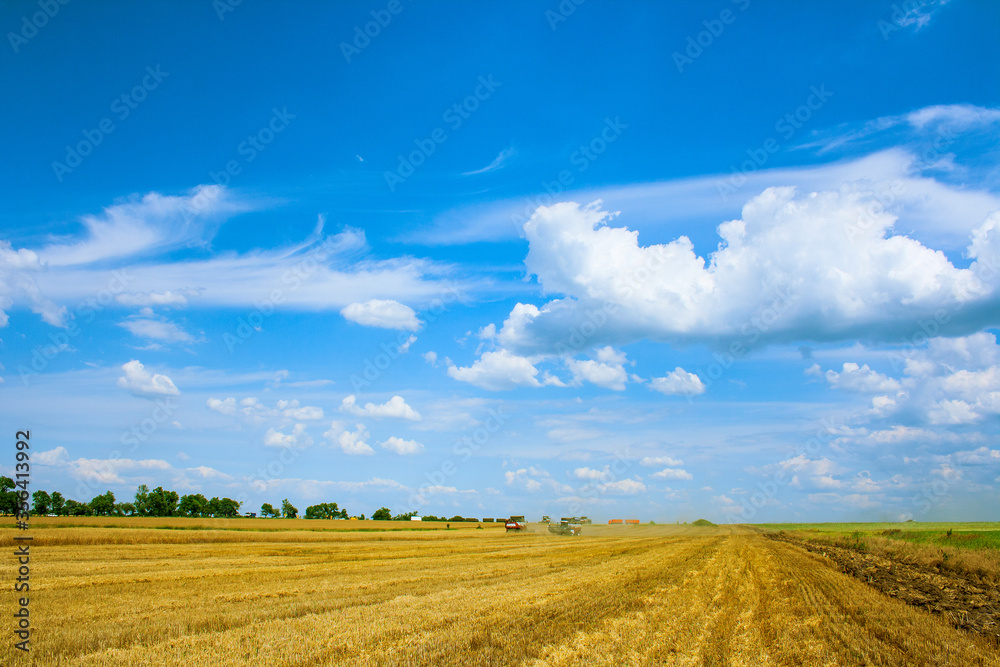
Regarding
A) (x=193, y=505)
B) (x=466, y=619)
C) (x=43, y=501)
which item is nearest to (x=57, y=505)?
(x=43, y=501)

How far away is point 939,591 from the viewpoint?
1920cm

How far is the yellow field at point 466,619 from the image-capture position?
10.0 m

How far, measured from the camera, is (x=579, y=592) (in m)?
16.9

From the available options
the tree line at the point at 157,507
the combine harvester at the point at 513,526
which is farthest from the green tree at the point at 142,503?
the combine harvester at the point at 513,526

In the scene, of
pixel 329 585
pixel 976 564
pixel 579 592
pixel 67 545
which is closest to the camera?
pixel 579 592

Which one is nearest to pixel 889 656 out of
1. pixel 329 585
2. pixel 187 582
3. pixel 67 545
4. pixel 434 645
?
pixel 434 645

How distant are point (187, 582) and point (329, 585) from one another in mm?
5194

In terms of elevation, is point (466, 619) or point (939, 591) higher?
point (466, 619)

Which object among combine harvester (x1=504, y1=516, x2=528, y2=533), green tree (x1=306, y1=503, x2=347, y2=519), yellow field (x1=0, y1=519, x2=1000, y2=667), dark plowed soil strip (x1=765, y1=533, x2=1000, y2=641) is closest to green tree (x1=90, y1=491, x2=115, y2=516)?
green tree (x1=306, y1=503, x2=347, y2=519)

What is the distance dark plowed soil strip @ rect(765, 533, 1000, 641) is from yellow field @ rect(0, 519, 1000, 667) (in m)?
0.83

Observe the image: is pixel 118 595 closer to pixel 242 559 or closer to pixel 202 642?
pixel 202 642

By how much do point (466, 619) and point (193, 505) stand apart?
164718mm

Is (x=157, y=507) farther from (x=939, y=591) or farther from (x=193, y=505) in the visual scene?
(x=939, y=591)

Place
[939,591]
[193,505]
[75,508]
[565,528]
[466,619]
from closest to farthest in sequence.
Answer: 1. [466,619]
2. [939,591]
3. [565,528]
4. [75,508]
5. [193,505]
